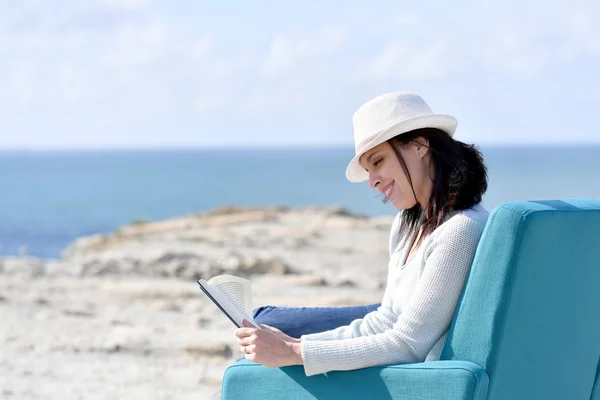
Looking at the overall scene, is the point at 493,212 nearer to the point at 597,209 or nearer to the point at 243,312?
the point at 597,209

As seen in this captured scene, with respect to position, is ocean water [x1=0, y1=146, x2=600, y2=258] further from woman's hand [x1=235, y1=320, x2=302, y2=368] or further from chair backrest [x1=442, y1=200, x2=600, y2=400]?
chair backrest [x1=442, y1=200, x2=600, y2=400]

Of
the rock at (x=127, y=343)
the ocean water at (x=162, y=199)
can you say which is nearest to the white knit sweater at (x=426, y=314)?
the rock at (x=127, y=343)

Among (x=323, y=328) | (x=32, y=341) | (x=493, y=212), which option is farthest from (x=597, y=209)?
(x=32, y=341)

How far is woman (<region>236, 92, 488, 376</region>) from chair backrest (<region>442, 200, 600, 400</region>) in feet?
0.30

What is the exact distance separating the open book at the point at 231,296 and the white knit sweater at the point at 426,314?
28 cm

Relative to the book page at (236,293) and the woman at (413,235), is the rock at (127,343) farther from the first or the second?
the woman at (413,235)

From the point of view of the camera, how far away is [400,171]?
3111 millimetres

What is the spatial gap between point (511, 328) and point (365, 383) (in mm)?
445

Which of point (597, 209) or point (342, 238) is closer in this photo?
point (597, 209)

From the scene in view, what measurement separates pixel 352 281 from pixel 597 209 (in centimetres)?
569

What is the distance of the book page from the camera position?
124 inches

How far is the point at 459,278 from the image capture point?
2895mm

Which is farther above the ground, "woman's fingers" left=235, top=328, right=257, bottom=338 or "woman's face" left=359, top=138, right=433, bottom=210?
"woman's face" left=359, top=138, right=433, bottom=210

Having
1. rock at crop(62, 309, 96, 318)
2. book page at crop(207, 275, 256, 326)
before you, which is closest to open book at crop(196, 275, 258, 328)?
book page at crop(207, 275, 256, 326)
